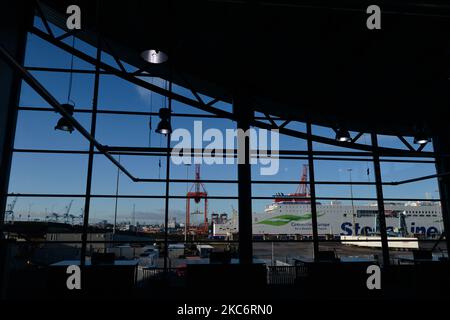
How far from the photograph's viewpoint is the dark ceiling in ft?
16.6

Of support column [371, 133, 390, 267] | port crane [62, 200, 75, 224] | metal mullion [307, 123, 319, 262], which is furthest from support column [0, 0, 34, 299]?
support column [371, 133, 390, 267]

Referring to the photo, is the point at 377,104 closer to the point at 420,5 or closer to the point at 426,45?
the point at 426,45

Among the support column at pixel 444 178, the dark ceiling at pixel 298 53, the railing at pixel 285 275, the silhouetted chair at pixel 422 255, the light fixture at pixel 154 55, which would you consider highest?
the dark ceiling at pixel 298 53

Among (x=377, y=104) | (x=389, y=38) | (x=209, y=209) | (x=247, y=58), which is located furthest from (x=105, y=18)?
(x=377, y=104)

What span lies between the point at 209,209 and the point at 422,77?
5.41m

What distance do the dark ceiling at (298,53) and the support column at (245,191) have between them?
489 millimetres

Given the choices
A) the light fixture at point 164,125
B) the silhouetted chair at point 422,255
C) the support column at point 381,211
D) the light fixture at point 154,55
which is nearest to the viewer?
the light fixture at point 154,55

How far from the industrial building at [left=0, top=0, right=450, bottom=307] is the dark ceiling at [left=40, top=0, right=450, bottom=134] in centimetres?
3

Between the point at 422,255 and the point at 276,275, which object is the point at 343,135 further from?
the point at 276,275

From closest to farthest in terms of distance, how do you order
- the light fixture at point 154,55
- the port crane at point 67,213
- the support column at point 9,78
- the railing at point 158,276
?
the light fixture at point 154,55 < the support column at point 9,78 < the port crane at point 67,213 < the railing at point 158,276

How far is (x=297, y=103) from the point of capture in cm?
782

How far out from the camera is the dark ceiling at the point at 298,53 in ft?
16.6

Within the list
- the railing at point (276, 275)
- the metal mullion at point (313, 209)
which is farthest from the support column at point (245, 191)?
the metal mullion at point (313, 209)

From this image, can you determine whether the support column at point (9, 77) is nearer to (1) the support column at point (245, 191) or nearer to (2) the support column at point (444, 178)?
(1) the support column at point (245, 191)
